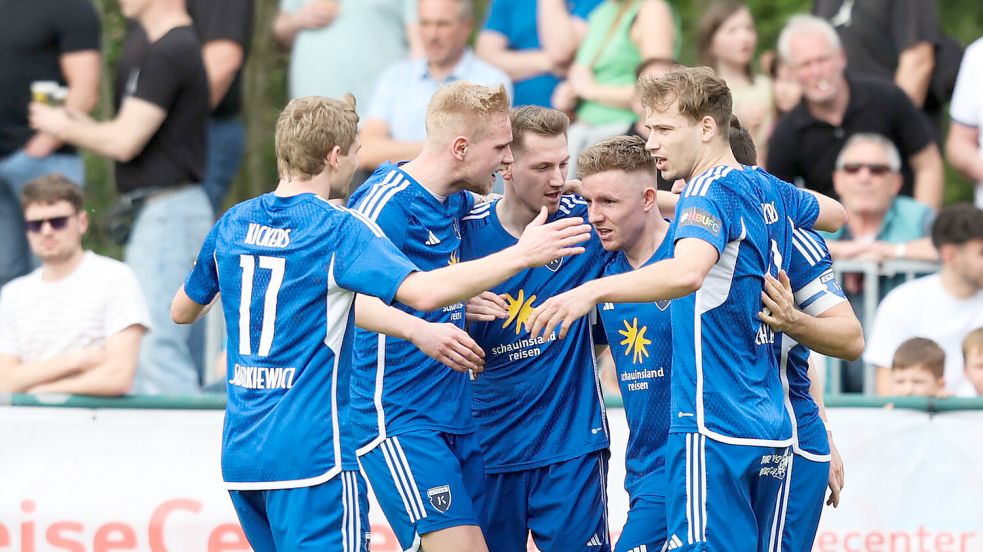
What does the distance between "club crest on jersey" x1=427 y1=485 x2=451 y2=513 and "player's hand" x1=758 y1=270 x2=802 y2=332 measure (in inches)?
55.4

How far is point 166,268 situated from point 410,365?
3.56 metres

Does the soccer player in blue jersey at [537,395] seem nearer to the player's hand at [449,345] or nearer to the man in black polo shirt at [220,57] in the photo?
the player's hand at [449,345]

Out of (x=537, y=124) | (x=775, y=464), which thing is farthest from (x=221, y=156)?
(x=775, y=464)

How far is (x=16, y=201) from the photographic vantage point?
30.9 feet

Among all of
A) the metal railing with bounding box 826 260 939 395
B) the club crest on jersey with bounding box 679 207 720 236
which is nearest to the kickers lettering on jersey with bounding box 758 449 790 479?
the club crest on jersey with bounding box 679 207 720 236

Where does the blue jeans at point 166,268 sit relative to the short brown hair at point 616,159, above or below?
below

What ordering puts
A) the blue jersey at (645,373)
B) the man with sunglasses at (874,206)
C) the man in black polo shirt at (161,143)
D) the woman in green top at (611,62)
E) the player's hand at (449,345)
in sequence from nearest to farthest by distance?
1. the player's hand at (449,345)
2. the blue jersey at (645,373)
3. the man with sunglasses at (874,206)
4. the man in black polo shirt at (161,143)
5. the woman in green top at (611,62)

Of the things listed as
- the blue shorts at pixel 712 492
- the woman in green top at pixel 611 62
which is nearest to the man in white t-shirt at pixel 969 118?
the woman in green top at pixel 611 62

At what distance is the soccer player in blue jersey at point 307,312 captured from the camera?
5094mm

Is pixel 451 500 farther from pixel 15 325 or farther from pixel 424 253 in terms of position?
pixel 15 325

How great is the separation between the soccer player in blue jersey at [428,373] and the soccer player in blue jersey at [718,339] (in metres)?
0.76

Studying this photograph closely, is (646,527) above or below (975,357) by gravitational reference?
below

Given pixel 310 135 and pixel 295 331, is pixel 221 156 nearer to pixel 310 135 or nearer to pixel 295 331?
pixel 310 135

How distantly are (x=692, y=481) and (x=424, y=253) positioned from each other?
4.62 ft
